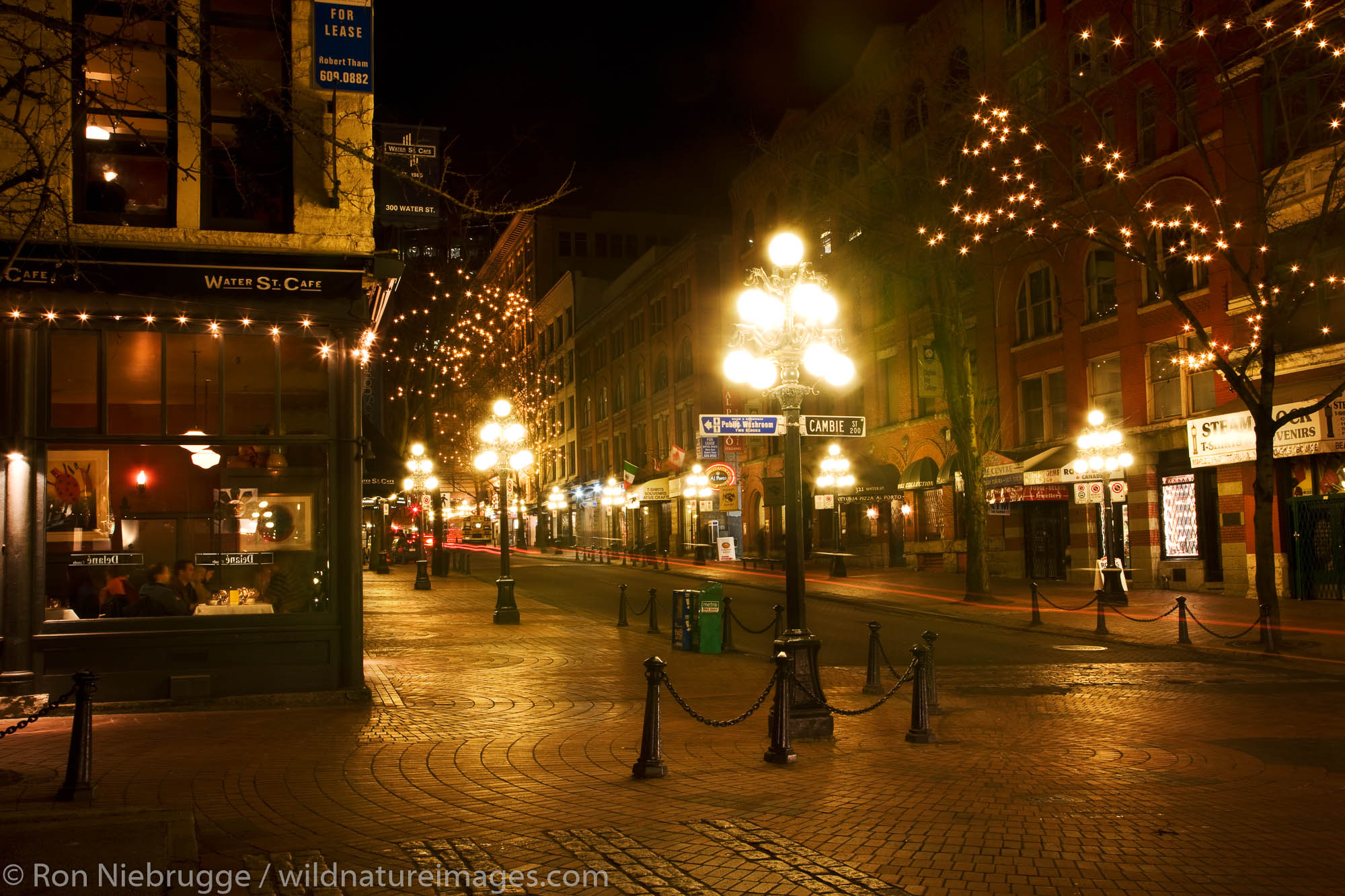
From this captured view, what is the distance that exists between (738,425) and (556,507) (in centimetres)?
6806

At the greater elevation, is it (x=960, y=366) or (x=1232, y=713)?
(x=960, y=366)

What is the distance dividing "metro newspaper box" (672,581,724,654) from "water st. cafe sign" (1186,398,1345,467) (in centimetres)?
1241

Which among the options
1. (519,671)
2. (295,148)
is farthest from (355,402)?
(519,671)

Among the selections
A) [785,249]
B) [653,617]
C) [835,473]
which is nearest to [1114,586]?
[653,617]

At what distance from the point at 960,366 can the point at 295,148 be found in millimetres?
18481

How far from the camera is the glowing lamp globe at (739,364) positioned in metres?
11.8

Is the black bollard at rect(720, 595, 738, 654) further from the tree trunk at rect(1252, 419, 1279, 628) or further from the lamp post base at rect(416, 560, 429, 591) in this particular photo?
the lamp post base at rect(416, 560, 429, 591)

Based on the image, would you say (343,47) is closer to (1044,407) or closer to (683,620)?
(683,620)

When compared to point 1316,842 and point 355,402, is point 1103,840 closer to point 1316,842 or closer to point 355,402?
point 1316,842

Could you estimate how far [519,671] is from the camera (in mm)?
14969

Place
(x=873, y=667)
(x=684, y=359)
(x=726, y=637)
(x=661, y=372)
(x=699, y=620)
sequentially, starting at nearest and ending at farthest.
Answer: 1. (x=873, y=667)
2. (x=699, y=620)
3. (x=726, y=637)
4. (x=684, y=359)
5. (x=661, y=372)

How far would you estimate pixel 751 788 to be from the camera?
832cm

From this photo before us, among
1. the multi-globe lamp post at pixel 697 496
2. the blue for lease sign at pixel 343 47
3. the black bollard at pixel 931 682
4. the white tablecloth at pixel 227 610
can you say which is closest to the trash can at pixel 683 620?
the black bollard at pixel 931 682

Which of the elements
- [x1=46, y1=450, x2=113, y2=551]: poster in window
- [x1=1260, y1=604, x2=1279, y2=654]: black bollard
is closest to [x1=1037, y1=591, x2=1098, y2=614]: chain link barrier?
[x1=1260, y1=604, x2=1279, y2=654]: black bollard
